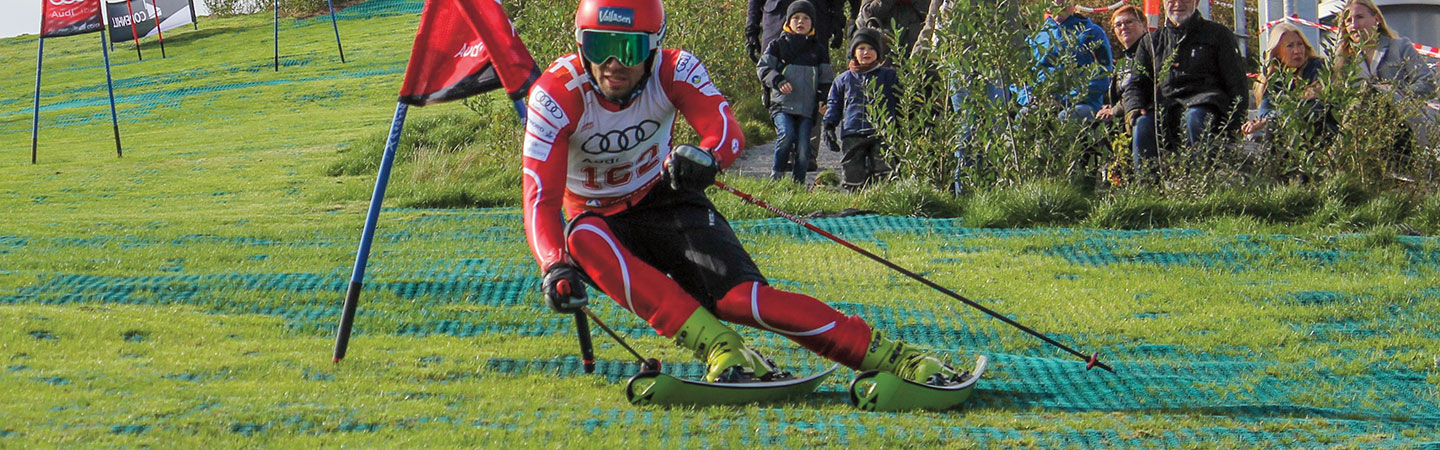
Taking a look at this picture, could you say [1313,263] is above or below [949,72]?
below

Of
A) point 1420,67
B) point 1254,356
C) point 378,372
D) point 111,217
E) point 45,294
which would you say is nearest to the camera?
point 378,372

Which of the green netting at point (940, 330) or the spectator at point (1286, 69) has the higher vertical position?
the spectator at point (1286, 69)

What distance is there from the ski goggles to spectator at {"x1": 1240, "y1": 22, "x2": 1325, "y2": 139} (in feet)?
19.2

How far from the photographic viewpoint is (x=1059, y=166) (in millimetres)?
9594

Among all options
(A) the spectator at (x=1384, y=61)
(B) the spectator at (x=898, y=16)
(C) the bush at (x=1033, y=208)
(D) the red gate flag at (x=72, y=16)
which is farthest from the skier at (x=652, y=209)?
(D) the red gate flag at (x=72, y=16)

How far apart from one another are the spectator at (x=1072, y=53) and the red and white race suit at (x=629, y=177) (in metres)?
4.91

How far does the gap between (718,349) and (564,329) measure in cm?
171

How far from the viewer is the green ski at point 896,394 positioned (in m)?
4.67

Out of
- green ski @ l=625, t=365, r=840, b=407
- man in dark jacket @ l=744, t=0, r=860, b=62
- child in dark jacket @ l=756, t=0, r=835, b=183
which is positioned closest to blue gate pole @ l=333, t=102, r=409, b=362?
green ski @ l=625, t=365, r=840, b=407

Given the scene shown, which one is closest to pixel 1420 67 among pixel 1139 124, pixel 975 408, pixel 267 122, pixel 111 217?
pixel 1139 124

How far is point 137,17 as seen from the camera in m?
29.6

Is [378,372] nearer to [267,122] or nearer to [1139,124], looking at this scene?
[1139,124]

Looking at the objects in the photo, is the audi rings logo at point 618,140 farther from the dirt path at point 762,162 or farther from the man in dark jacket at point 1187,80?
the dirt path at point 762,162

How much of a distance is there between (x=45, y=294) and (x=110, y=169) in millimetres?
9117
